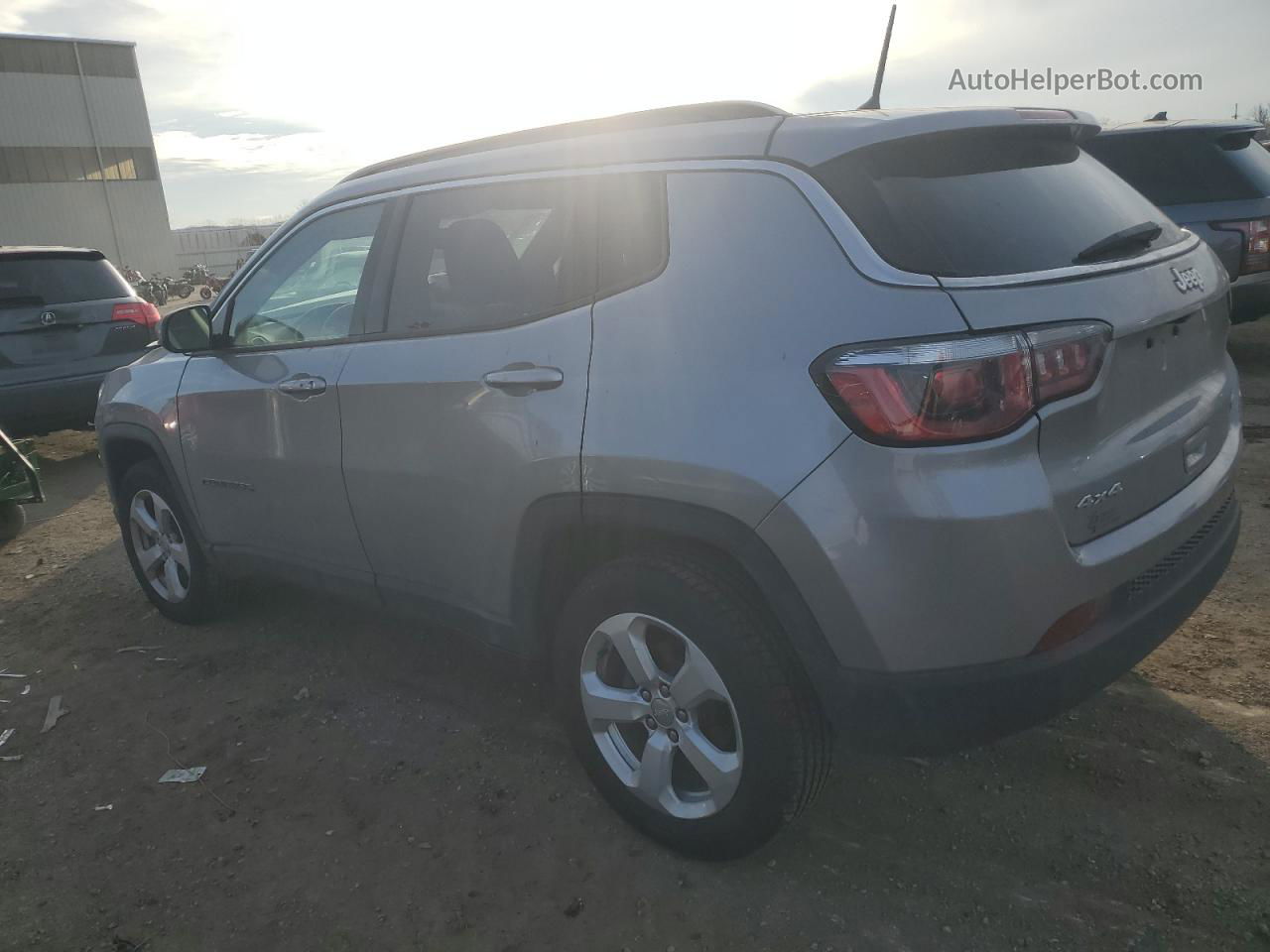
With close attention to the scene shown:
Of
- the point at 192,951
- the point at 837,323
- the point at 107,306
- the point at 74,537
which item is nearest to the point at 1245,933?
the point at 837,323

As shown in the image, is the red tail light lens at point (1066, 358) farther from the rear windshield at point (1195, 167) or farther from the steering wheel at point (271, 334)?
the rear windshield at point (1195, 167)

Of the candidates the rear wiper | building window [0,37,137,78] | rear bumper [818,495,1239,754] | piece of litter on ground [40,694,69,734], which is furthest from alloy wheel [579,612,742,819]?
building window [0,37,137,78]

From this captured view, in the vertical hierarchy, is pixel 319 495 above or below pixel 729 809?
above

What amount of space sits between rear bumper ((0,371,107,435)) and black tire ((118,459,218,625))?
3170 mm

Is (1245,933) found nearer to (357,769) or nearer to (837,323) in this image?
(837,323)

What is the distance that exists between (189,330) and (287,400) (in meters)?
0.67

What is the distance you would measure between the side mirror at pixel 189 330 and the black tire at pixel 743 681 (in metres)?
2.15

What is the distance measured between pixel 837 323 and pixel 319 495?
208 centimetres

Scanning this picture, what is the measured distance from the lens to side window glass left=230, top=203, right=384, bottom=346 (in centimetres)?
326

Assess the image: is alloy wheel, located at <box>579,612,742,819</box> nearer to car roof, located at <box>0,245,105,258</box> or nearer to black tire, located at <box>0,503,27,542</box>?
black tire, located at <box>0,503,27,542</box>

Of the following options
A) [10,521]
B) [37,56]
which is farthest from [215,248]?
[10,521]

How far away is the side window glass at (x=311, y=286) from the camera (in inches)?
128

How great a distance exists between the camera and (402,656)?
3.96 m

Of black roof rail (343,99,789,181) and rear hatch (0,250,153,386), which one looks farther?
rear hatch (0,250,153,386)
